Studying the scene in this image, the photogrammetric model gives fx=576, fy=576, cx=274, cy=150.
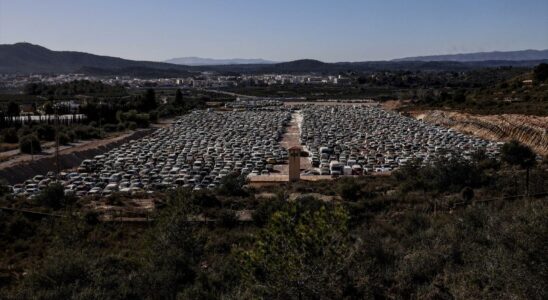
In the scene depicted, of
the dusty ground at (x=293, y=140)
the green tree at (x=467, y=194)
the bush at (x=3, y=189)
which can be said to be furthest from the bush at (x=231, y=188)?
the bush at (x=3, y=189)

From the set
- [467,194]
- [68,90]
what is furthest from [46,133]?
[68,90]

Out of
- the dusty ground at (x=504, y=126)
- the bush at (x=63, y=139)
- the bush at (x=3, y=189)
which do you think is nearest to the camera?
the bush at (x=3, y=189)

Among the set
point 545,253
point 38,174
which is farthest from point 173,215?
point 38,174

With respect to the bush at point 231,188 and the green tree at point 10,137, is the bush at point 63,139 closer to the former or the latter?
the green tree at point 10,137

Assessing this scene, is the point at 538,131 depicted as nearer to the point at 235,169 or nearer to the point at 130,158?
the point at 235,169

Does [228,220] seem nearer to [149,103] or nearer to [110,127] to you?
[110,127]

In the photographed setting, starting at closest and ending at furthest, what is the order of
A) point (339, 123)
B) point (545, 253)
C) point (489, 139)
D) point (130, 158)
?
point (545, 253), point (130, 158), point (489, 139), point (339, 123)

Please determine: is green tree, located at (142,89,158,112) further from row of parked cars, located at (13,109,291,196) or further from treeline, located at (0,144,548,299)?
treeline, located at (0,144,548,299)
